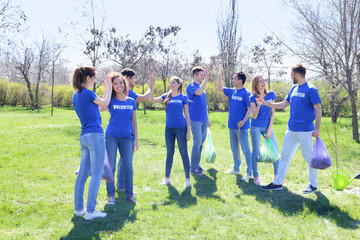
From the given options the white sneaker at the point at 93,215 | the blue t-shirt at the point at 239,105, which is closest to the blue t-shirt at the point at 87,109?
the white sneaker at the point at 93,215

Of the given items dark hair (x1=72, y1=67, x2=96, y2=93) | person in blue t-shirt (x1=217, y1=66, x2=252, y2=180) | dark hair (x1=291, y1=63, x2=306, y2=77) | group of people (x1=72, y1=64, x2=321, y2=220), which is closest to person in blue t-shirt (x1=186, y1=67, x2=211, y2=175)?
group of people (x1=72, y1=64, x2=321, y2=220)

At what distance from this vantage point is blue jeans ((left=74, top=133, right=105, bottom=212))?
3436 millimetres

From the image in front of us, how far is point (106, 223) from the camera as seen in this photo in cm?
344

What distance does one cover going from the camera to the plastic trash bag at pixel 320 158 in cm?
422

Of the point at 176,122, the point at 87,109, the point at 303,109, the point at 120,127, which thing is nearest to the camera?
the point at 87,109

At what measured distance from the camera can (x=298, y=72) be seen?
4434mm

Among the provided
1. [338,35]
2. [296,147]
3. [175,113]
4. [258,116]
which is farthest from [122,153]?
[338,35]

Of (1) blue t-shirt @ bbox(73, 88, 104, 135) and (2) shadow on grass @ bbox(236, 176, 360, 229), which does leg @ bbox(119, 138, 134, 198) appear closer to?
(1) blue t-shirt @ bbox(73, 88, 104, 135)

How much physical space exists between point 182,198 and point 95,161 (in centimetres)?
169

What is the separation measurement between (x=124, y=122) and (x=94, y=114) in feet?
2.15

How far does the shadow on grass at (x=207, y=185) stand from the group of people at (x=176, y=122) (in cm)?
24

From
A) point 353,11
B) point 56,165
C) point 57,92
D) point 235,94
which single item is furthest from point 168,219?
point 57,92

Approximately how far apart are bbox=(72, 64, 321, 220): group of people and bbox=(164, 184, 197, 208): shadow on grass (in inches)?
12.3

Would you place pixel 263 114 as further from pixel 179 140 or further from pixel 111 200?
pixel 111 200
